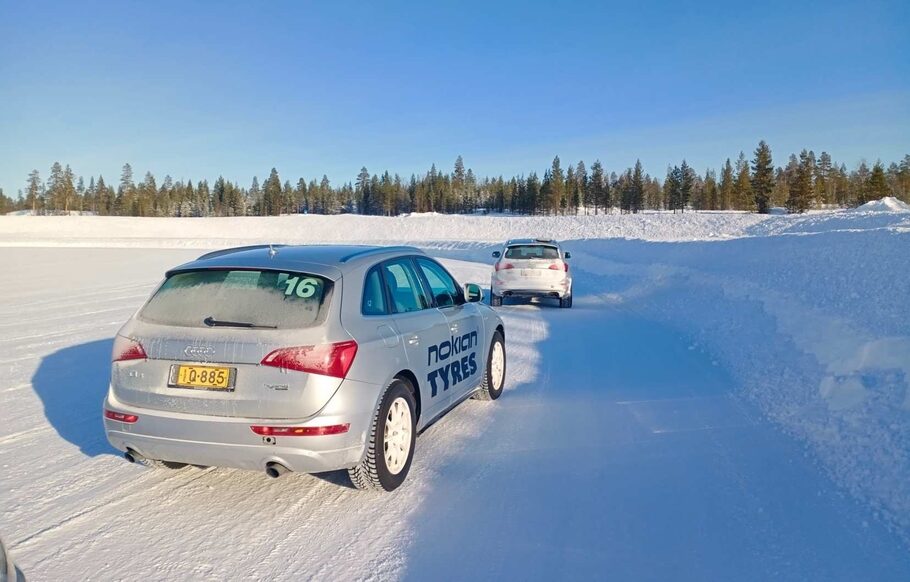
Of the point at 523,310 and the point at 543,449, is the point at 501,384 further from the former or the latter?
the point at 523,310

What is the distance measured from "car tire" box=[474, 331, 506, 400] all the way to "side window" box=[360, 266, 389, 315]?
2230 mm

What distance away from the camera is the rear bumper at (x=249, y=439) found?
367 centimetres

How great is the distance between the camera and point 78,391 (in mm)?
6844

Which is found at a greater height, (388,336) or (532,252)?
(532,252)

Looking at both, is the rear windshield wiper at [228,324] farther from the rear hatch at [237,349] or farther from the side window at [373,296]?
the side window at [373,296]

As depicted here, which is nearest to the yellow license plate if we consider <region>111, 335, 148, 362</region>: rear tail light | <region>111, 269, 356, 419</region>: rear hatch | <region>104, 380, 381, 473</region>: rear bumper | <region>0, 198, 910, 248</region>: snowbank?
<region>111, 269, 356, 419</region>: rear hatch

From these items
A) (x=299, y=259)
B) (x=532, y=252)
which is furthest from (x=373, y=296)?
(x=532, y=252)

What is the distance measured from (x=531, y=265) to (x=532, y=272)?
0.17m

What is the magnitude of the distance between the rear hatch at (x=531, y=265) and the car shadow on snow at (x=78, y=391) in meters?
8.32

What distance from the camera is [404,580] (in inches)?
124

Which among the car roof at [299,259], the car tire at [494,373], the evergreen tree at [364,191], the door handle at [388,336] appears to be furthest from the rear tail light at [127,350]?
the evergreen tree at [364,191]

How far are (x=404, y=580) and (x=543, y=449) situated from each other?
7.03ft

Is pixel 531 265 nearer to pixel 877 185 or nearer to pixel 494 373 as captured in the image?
pixel 494 373

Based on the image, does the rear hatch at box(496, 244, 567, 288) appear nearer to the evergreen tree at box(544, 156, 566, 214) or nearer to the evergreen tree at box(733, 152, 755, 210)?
the evergreen tree at box(733, 152, 755, 210)
